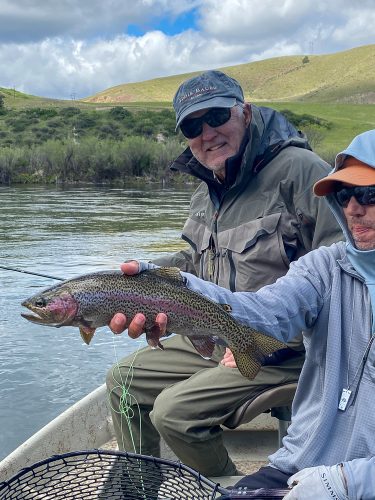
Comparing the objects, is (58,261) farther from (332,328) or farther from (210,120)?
(332,328)

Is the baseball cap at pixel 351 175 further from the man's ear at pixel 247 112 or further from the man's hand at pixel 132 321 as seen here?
the man's ear at pixel 247 112

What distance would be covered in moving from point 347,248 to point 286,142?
1300 mm

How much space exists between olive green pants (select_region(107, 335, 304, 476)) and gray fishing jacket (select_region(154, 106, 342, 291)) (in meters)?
0.47

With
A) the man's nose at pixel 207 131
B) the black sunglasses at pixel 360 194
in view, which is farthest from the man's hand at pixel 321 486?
the man's nose at pixel 207 131

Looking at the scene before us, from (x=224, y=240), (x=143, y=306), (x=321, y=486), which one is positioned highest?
(x=224, y=240)

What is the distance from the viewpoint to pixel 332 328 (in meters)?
2.59

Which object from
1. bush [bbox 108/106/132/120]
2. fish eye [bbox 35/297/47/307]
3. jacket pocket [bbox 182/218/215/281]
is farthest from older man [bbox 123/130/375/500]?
bush [bbox 108/106/132/120]

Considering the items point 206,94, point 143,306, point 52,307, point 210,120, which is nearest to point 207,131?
point 210,120

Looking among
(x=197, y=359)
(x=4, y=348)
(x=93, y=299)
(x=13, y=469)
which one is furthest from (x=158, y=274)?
(x=4, y=348)

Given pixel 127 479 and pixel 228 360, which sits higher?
pixel 228 360

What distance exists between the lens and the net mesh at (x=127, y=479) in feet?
8.24

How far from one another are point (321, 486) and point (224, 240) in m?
1.76

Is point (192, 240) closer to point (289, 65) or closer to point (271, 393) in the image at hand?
point (271, 393)

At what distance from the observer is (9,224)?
20.2m
